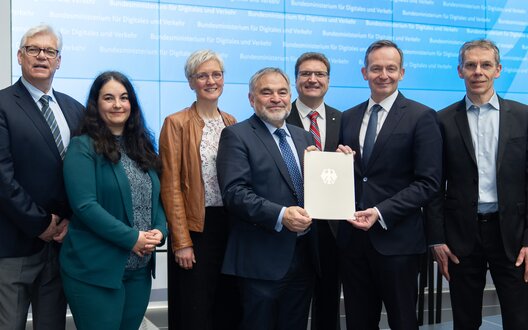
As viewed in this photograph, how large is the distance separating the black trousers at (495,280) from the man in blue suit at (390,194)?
281mm

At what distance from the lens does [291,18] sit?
Result: 4434 mm

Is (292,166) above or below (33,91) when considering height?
below

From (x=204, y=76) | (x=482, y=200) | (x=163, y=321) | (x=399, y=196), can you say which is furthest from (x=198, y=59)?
(x=163, y=321)

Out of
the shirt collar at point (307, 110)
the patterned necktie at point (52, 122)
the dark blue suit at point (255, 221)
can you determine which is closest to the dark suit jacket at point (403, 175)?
the dark blue suit at point (255, 221)

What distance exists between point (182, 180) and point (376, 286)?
1.04 meters

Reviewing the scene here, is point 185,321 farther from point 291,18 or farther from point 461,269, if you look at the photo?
point 291,18

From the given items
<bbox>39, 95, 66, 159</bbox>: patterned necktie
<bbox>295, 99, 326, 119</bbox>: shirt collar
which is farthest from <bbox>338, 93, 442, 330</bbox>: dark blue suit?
<bbox>39, 95, 66, 159</bbox>: patterned necktie

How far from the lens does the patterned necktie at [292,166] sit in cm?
246

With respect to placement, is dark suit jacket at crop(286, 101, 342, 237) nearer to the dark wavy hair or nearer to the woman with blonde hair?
the woman with blonde hair

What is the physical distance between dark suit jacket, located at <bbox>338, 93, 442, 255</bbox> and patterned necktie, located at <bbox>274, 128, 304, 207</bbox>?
0.99 ft

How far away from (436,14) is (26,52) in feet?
11.9

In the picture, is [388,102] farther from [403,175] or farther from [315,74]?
[315,74]

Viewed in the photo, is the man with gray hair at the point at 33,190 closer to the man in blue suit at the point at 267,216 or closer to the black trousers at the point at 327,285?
the man in blue suit at the point at 267,216

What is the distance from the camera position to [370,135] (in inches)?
101
